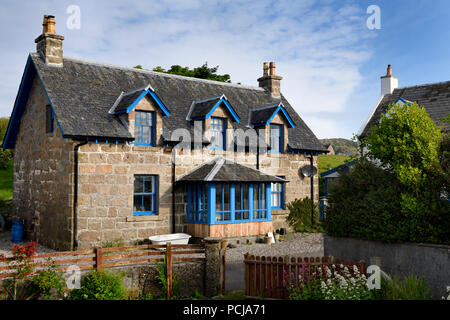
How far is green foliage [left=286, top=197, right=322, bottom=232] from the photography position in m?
24.3

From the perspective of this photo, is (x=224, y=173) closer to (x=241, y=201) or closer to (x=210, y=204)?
(x=210, y=204)

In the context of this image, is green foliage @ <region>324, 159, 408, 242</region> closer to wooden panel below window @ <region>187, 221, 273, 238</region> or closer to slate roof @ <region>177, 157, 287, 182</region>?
slate roof @ <region>177, 157, 287, 182</region>

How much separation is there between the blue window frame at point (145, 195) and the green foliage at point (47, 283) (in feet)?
27.9

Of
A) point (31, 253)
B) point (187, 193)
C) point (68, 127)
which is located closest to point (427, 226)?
point (31, 253)

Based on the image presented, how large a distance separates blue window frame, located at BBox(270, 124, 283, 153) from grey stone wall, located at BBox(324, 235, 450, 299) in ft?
36.2

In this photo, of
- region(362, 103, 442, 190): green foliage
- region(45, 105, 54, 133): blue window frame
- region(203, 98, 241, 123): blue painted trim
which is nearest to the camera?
region(362, 103, 442, 190): green foliage

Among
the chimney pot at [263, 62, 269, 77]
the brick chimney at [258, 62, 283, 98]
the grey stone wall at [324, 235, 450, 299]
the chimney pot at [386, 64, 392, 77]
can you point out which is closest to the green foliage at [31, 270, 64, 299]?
the grey stone wall at [324, 235, 450, 299]

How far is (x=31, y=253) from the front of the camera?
10562 millimetres

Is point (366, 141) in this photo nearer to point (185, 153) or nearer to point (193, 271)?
point (193, 271)

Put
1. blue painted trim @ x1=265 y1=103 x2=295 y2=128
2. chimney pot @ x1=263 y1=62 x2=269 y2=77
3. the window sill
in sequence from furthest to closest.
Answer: chimney pot @ x1=263 y1=62 x2=269 y2=77
blue painted trim @ x1=265 y1=103 x2=295 y2=128
the window sill

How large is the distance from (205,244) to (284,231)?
38.8 ft

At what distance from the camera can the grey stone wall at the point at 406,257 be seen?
35.9ft

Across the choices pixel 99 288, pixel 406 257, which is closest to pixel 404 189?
pixel 406 257

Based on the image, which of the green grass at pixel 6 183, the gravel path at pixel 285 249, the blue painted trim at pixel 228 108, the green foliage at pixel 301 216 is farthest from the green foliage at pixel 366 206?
the green grass at pixel 6 183
